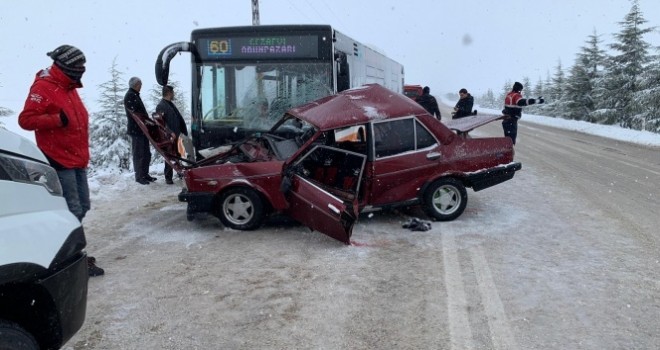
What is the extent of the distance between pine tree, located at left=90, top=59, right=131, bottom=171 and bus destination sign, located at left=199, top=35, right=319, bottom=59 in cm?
1069

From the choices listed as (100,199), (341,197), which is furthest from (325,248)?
(100,199)

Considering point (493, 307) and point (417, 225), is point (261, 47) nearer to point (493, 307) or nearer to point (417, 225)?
point (417, 225)

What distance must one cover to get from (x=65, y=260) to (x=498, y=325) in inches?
119

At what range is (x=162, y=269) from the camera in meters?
5.14

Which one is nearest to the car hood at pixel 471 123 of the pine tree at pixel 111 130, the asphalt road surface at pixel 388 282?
the asphalt road surface at pixel 388 282

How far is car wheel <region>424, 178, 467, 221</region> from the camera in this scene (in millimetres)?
6745

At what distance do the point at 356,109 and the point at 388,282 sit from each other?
104 inches

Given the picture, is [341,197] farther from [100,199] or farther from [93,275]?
[100,199]

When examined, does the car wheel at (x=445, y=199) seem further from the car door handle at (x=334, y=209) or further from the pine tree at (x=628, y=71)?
the pine tree at (x=628, y=71)

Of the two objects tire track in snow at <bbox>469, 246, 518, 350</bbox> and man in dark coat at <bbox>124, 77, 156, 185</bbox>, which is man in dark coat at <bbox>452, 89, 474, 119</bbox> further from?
tire track in snow at <bbox>469, 246, 518, 350</bbox>

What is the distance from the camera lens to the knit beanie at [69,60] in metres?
4.36

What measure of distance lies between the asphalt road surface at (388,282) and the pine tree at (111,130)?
11.0 m

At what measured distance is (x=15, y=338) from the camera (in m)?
2.40

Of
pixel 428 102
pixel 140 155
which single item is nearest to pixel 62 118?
pixel 140 155
